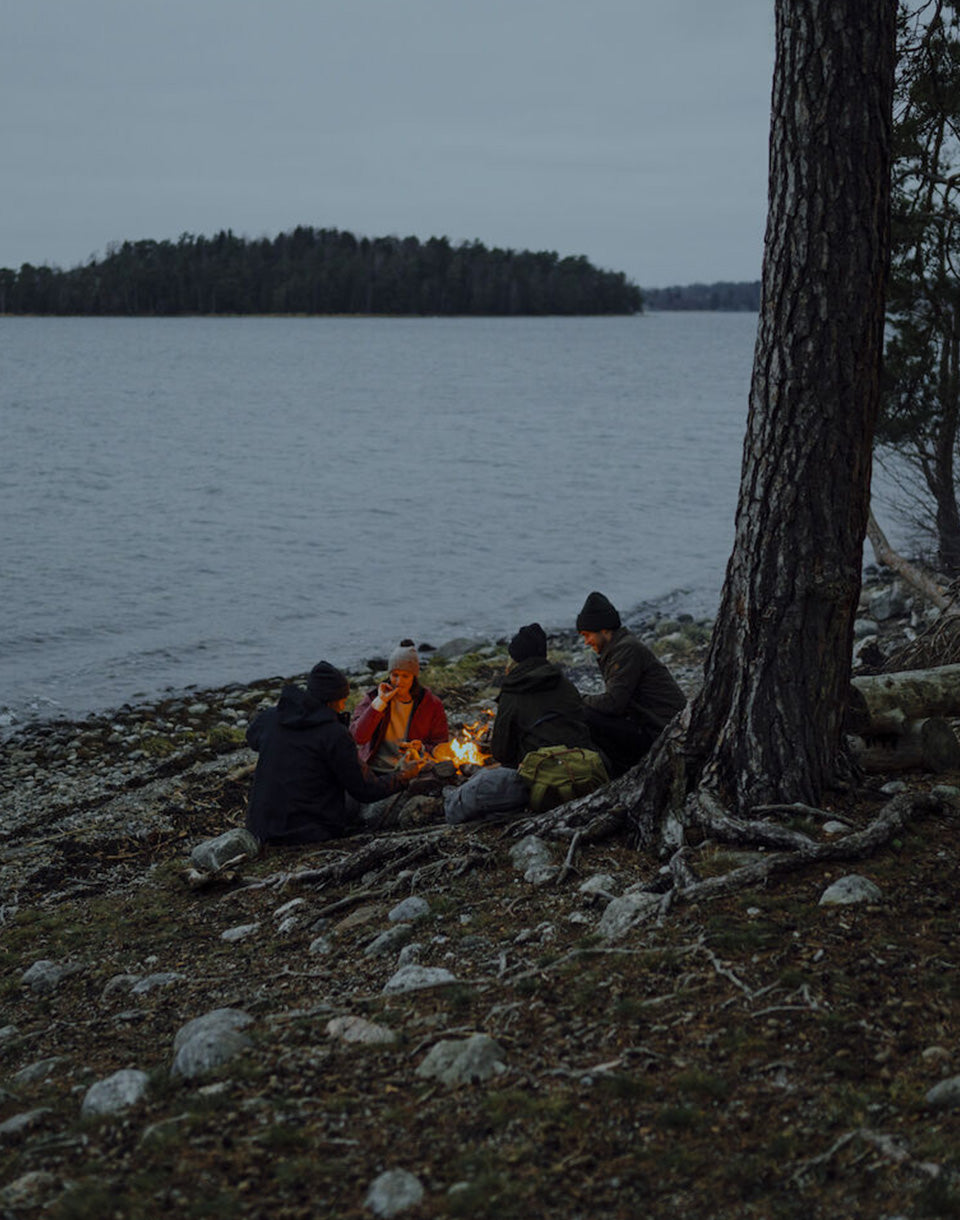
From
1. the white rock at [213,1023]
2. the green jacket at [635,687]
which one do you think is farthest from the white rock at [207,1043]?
the green jacket at [635,687]

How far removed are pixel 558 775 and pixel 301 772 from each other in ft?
6.44

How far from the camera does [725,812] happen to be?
21.8ft

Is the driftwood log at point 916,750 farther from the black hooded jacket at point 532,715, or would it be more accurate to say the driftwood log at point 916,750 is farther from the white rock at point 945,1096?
the white rock at point 945,1096

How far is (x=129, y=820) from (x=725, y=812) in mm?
6455

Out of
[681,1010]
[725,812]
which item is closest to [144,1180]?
[681,1010]

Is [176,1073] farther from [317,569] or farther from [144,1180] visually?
[317,569]

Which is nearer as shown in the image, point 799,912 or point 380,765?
point 799,912

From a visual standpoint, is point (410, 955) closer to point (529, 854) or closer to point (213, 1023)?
point (213, 1023)

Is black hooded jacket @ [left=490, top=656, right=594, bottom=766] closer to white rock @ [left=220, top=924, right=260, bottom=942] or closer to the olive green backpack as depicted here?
the olive green backpack

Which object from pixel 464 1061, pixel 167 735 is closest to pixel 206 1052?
pixel 464 1061

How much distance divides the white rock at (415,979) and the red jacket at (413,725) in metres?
4.43

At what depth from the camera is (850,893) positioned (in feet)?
19.1

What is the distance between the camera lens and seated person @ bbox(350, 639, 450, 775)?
33.3ft

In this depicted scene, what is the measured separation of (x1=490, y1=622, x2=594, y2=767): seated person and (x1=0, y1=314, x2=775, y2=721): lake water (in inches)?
368
